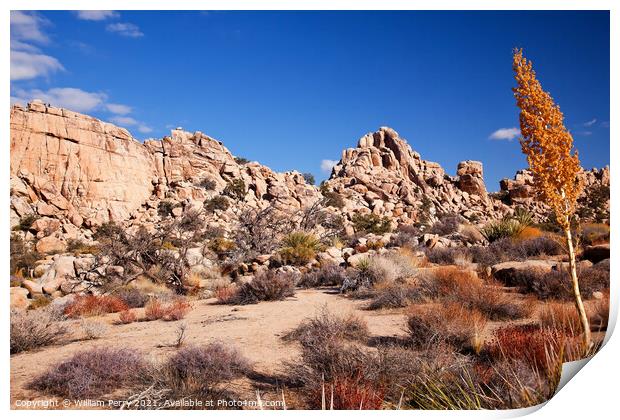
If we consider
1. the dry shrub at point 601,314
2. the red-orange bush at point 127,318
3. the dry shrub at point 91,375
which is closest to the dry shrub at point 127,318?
the red-orange bush at point 127,318

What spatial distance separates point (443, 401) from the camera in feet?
9.02

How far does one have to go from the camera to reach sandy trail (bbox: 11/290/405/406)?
382cm

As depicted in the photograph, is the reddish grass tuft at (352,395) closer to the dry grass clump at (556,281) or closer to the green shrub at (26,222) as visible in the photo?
the dry grass clump at (556,281)

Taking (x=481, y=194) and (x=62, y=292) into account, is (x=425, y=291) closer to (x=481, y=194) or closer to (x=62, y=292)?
(x=62, y=292)

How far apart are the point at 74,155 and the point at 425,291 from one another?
28173mm

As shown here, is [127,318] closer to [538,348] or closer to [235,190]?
[538,348]

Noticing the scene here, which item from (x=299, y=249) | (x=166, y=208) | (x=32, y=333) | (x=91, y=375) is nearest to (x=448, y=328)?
(x=91, y=375)

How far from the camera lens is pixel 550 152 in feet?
8.80

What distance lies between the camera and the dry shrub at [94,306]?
6445 millimetres

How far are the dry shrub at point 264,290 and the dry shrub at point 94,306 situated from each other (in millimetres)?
2161

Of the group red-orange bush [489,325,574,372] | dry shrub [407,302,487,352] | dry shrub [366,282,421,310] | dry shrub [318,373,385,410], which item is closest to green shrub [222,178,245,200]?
dry shrub [366,282,421,310]

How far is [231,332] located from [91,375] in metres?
1.90

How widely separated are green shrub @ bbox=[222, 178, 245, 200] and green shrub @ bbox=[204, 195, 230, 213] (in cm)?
200

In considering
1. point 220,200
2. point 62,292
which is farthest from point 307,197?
point 62,292
